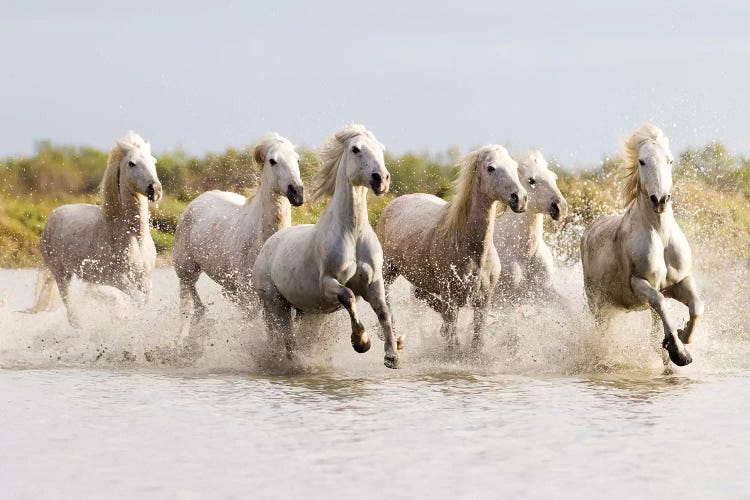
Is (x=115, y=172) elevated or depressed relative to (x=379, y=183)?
elevated

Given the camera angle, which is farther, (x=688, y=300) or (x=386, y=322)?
(x=688, y=300)

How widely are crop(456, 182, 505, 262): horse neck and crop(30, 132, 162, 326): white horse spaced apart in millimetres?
2573

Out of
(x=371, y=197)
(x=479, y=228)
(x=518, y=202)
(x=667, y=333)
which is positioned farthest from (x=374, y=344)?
(x=371, y=197)

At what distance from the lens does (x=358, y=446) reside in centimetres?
649

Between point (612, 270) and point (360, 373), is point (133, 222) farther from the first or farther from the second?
point (612, 270)

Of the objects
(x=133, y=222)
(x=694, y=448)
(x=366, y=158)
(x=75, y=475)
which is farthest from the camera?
(x=133, y=222)

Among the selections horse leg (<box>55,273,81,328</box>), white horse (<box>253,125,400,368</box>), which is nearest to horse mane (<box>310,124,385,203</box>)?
white horse (<box>253,125,400,368</box>)

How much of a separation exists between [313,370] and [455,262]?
125cm

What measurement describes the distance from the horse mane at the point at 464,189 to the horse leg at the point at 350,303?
4.48ft

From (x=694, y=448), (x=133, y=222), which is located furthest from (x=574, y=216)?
(x=694, y=448)

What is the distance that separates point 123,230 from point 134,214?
15 centimetres

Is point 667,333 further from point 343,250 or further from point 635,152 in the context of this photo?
point 343,250

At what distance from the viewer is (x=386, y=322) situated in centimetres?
830

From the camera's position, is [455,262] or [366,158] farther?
[455,262]
